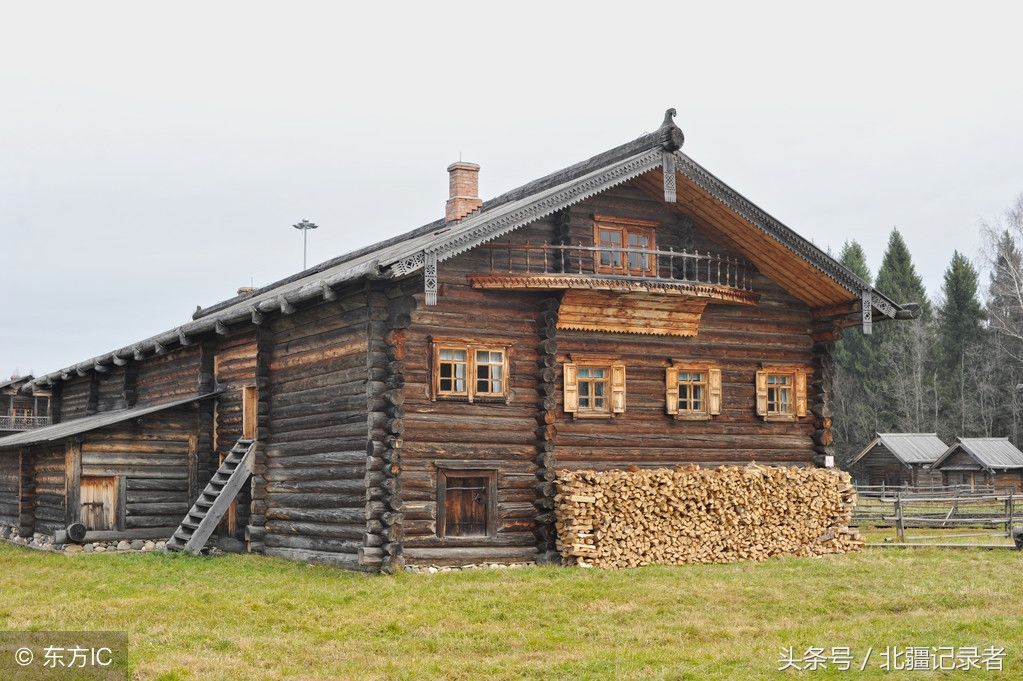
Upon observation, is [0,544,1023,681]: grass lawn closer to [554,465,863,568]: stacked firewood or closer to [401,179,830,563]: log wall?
[554,465,863,568]: stacked firewood

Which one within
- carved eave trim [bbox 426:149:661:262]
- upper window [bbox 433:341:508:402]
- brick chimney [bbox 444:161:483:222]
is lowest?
upper window [bbox 433:341:508:402]

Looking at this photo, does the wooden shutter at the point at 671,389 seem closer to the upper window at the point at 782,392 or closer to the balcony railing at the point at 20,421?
the upper window at the point at 782,392

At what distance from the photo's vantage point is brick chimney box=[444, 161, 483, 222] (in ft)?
89.2

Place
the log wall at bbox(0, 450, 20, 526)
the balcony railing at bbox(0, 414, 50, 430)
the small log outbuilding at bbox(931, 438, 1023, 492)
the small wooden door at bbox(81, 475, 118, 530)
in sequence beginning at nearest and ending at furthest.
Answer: the small wooden door at bbox(81, 475, 118, 530), the log wall at bbox(0, 450, 20, 526), the small log outbuilding at bbox(931, 438, 1023, 492), the balcony railing at bbox(0, 414, 50, 430)

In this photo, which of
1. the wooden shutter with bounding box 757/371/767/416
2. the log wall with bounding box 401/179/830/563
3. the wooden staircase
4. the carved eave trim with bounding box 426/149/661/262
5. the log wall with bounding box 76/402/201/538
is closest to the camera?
the carved eave trim with bounding box 426/149/661/262

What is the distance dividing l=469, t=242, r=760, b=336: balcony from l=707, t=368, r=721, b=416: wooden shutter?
97cm

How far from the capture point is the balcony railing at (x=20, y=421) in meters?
55.1

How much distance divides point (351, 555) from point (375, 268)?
536 centimetres

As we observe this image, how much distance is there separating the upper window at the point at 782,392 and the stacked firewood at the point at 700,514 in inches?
50.8

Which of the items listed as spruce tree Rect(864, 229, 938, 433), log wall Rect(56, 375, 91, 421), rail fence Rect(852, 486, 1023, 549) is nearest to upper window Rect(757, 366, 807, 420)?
rail fence Rect(852, 486, 1023, 549)

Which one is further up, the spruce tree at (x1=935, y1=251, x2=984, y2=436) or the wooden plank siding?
the spruce tree at (x1=935, y1=251, x2=984, y2=436)

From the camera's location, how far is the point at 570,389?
22.5 metres

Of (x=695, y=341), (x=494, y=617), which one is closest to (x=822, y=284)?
(x=695, y=341)

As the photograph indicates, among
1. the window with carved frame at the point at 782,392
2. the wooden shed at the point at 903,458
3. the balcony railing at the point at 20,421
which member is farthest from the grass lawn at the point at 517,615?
the wooden shed at the point at 903,458
